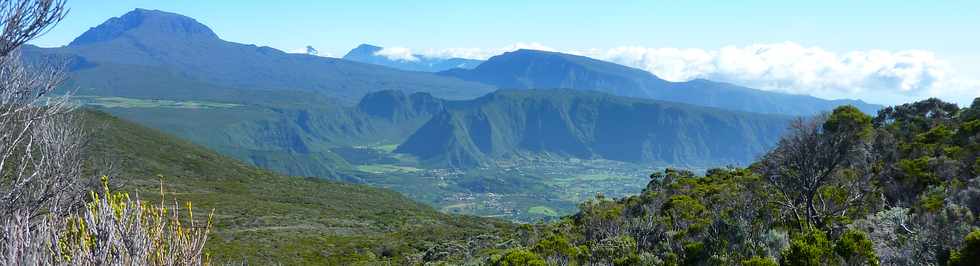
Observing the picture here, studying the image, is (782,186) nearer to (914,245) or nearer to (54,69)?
(914,245)

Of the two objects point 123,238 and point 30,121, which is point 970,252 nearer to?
point 123,238

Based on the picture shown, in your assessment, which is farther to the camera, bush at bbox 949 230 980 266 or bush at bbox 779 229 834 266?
Result: bush at bbox 779 229 834 266

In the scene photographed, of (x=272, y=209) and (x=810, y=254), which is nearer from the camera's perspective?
(x=810, y=254)

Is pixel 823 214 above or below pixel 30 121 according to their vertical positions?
below

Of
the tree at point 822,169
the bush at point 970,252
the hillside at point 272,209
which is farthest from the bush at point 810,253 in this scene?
the hillside at point 272,209

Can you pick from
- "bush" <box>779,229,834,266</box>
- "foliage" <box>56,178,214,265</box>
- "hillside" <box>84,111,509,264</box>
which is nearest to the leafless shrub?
"bush" <box>779,229,834,266</box>

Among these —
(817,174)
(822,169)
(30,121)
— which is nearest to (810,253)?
(822,169)

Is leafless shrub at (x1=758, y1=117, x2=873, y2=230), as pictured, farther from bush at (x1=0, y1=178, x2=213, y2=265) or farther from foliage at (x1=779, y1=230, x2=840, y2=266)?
bush at (x1=0, y1=178, x2=213, y2=265)
